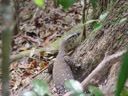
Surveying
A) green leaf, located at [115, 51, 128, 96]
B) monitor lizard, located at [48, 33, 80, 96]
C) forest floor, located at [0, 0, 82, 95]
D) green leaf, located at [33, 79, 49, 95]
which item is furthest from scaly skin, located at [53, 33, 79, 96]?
green leaf, located at [115, 51, 128, 96]

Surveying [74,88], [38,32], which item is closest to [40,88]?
[74,88]

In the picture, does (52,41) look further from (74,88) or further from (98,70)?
(74,88)

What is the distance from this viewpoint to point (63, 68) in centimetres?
384

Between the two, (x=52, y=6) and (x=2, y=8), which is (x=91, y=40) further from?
(x=52, y=6)

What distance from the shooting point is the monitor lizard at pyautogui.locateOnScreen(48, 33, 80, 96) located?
3.51 meters

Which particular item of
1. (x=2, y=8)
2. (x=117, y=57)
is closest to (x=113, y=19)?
(x=117, y=57)

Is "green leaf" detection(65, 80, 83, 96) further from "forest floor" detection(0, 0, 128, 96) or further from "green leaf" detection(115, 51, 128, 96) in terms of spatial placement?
"forest floor" detection(0, 0, 128, 96)

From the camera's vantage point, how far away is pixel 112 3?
349 cm

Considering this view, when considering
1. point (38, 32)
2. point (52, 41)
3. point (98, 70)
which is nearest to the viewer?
point (98, 70)

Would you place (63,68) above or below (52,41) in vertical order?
below

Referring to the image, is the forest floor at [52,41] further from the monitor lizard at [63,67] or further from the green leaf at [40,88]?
the green leaf at [40,88]

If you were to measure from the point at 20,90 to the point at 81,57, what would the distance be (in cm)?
122

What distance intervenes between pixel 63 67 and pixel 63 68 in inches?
1.3

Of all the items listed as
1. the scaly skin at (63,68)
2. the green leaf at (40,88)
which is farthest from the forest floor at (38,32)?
the green leaf at (40,88)
